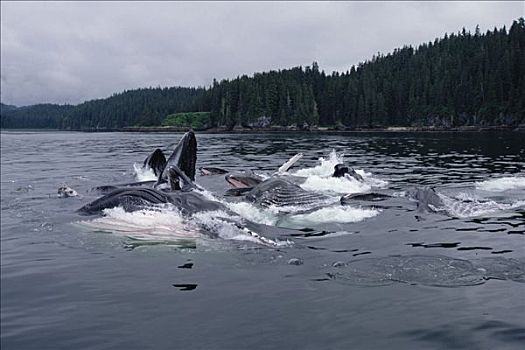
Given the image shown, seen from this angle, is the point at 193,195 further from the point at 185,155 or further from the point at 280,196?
the point at 280,196

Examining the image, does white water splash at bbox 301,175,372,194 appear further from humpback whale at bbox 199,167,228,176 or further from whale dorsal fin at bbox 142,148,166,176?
humpback whale at bbox 199,167,228,176

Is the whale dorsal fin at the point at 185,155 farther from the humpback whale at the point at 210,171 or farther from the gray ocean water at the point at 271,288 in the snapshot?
the humpback whale at the point at 210,171

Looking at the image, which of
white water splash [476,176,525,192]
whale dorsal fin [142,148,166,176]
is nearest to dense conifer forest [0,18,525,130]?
white water splash [476,176,525,192]

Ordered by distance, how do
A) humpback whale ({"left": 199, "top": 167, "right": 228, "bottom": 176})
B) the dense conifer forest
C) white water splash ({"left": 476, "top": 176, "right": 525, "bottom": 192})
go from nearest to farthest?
white water splash ({"left": 476, "top": 176, "right": 525, "bottom": 192}), humpback whale ({"left": 199, "top": 167, "right": 228, "bottom": 176}), the dense conifer forest

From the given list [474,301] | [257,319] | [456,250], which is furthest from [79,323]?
[456,250]

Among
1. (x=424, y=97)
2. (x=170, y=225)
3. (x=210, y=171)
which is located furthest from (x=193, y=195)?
(x=424, y=97)

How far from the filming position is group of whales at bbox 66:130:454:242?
44.8 ft

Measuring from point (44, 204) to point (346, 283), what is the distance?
1158cm

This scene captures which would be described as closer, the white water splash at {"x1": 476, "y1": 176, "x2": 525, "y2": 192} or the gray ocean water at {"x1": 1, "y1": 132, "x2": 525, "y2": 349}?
the gray ocean water at {"x1": 1, "y1": 132, "x2": 525, "y2": 349}

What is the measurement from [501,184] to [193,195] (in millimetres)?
14359

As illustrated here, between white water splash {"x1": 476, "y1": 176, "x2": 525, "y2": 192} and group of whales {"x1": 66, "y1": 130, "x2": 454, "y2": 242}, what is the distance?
15.8 ft

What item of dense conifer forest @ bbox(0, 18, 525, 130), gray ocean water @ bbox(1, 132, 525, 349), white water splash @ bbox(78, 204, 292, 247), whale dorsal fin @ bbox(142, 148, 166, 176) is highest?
dense conifer forest @ bbox(0, 18, 525, 130)

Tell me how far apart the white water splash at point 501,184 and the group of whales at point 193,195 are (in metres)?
4.82

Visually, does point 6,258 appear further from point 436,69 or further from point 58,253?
point 436,69
